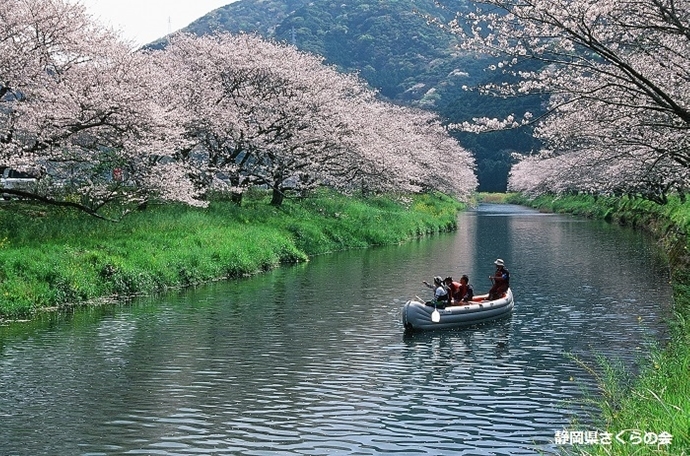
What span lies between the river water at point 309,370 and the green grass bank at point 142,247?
4.76 ft

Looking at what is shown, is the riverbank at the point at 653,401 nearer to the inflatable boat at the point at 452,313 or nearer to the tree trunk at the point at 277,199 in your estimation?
the inflatable boat at the point at 452,313

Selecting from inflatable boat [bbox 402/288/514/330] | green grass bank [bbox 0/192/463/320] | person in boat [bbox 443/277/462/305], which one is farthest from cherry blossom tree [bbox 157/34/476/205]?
inflatable boat [bbox 402/288/514/330]

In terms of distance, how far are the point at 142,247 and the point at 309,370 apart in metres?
14.7

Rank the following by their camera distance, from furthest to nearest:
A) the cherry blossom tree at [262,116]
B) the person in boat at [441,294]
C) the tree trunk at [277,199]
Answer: the tree trunk at [277,199] < the cherry blossom tree at [262,116] < the person in boat at [441,294]

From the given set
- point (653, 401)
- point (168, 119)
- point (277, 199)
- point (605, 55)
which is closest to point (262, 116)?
point (277, 199)

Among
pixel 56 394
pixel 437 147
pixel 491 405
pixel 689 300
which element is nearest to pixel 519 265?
pixel 689 300

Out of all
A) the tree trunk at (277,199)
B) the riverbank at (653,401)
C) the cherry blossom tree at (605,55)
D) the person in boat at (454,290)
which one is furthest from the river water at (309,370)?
the tree trunk at (277,199)

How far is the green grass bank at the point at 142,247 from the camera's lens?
24.4 metres

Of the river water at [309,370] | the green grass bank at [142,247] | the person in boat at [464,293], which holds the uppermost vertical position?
the green grass bank at [142,247]

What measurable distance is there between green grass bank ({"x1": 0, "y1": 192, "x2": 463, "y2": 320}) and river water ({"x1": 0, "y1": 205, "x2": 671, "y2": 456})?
145 cm

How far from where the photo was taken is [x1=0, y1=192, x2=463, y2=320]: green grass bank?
24.4 meters

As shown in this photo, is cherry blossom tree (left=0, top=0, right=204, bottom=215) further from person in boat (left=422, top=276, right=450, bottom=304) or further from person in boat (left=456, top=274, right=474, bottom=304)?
person in boat (left=456, top=274, right=474, bottom=304)

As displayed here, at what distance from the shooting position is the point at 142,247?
2959 centimetres

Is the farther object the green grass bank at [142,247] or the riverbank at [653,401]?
the green grass bank at [142,247]
